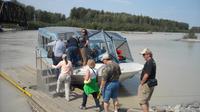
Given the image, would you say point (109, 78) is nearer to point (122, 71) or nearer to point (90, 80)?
point (90, 80)

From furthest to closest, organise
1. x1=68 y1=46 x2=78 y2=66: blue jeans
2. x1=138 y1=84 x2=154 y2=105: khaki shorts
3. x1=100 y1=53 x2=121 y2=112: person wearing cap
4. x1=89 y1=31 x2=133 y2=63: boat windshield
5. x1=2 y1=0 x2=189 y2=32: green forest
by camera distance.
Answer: x1=2 y1=0 x2=189 y2=32: green forest, x1=89 y1=31 x2=133 y2=63: boat windshield, x1=68 y1=46 x2=78 y2=66: blue jeans, x1=100 y1=53 x2=121 y2=112: person wearing cap, x1=138 y1=84 x2=154 y2=105: khaki shorts

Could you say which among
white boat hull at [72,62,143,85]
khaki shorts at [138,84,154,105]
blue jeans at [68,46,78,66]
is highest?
blue jeans at [68,46,78,66]

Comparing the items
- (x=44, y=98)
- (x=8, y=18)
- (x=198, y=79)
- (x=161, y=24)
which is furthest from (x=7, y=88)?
(x=161, y=24)

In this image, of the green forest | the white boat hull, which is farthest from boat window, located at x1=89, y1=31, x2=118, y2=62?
the green forest

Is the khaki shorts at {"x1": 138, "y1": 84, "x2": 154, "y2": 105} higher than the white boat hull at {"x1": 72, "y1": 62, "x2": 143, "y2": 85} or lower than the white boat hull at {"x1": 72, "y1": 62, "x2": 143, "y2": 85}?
higher

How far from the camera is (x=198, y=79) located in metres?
17.3

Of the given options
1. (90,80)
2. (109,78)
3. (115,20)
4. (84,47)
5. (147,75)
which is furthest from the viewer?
(115,20)

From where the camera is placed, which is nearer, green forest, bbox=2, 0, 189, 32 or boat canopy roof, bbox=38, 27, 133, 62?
boat canopy roof, bbox=38, 27, 133, 62

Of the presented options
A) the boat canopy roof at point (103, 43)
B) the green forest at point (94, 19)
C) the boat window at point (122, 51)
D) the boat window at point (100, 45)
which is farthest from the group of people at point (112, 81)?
the green forest at point (94, 19)

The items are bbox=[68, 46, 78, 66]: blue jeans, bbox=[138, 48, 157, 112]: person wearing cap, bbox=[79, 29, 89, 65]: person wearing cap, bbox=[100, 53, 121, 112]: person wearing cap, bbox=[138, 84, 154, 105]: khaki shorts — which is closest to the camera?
bbox=[138, 48, 157, 112]: person wearing cap

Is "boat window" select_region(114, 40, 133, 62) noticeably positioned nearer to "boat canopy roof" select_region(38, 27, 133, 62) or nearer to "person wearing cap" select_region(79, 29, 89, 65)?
"boat canopy roof" select_region(38, 27, 133, 62)

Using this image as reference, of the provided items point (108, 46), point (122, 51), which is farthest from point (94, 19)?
point (108, 46)

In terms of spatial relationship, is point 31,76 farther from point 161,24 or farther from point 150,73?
point 161,24

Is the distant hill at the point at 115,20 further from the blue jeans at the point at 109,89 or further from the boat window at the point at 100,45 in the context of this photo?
the blue jeans at the point at 109,89
